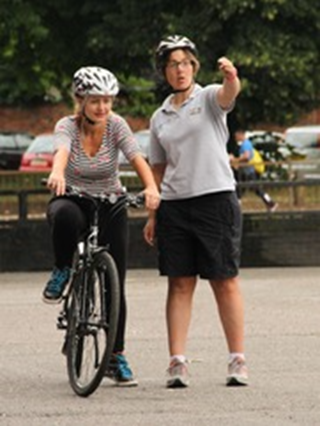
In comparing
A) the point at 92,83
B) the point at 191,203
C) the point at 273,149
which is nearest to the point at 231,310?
the point at 191,203

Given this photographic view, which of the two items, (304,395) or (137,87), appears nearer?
(304,395)

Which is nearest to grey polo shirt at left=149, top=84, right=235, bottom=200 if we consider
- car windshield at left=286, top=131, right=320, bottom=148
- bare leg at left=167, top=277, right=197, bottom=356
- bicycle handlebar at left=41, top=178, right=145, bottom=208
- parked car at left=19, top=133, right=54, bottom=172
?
bicycle handlebar at left=41, top=178, right=145, bottom=208

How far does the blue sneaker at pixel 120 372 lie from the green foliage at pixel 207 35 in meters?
17.7

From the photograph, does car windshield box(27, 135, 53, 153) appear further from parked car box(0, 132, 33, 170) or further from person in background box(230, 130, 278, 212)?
person in background box(230, 130, 278, 212)

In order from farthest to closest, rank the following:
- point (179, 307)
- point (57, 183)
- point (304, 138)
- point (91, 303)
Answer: point (304, 138) → point (179, 307) → point (91, 303) → point (57, 183)

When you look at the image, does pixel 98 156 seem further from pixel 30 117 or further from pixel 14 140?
pixel 30 117

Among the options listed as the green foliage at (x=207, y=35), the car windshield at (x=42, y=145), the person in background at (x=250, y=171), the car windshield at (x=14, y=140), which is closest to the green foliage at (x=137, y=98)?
the car windshield at (x=42, y=145)

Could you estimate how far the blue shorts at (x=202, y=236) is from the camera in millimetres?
10656

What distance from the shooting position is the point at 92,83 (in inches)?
413

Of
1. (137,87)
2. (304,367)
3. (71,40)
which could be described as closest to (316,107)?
(71,40)

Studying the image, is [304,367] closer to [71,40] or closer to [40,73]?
[71,40]

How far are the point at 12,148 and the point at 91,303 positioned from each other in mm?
42508

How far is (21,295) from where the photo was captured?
18391mm

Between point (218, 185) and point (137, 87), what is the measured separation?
34266 mm
